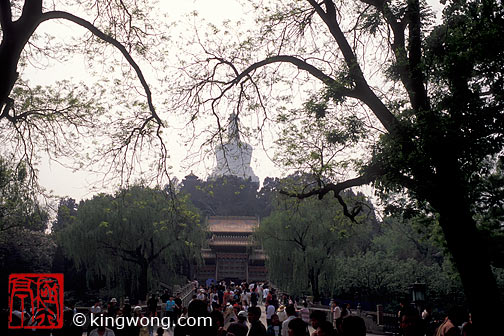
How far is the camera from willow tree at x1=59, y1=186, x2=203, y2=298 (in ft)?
66.6

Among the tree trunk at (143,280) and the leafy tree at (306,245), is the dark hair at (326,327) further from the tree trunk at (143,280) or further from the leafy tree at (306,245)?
the tree trunk at (143,280)

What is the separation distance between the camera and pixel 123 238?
67.2 ft

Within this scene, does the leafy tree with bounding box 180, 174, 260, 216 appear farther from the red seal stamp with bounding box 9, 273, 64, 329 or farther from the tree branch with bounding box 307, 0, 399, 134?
the tree branch with bounding box 307, 0, 399, 134

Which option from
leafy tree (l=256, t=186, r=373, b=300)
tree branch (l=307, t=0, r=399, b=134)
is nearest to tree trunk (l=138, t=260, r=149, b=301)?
Answer: leafy tree (l=256, t=186, r=373, b=300)

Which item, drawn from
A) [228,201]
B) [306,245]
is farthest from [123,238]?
[228,201]

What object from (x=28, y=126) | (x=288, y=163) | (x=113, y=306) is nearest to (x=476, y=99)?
(x=288, y=163)

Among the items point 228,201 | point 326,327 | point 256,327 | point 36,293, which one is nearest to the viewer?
point 326,327

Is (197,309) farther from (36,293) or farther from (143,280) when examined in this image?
(143,280)

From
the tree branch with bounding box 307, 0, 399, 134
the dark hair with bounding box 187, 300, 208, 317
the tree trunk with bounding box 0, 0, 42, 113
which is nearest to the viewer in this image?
the dark hair with bounding box 187, 300, 208, 317

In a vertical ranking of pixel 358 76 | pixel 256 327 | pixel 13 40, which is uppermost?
pixel 358 76

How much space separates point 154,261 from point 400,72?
1909 cm

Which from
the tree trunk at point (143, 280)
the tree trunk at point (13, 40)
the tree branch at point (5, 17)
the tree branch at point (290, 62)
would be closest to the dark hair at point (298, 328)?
the tree trunk at point (13, 40)

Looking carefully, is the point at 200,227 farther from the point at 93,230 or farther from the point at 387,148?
the point at 387,148

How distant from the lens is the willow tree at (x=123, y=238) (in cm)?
2030
